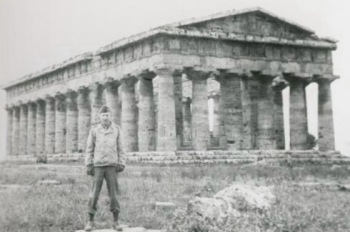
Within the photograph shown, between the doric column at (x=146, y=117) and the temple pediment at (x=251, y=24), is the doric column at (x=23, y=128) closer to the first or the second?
the doric column at (x=146, y=117)

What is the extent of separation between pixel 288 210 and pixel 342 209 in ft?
4.49

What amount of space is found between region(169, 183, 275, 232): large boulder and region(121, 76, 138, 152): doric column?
85.3 ft

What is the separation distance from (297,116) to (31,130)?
26859 mm

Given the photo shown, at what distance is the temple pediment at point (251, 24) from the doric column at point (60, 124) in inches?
672

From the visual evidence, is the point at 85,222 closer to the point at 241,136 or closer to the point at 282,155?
the point at 282,155

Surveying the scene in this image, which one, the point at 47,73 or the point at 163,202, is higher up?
the point at 47,73

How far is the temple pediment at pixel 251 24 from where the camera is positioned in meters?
35.0

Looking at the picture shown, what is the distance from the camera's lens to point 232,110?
118 ft

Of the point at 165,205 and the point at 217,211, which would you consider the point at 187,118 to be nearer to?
the point at 165,205

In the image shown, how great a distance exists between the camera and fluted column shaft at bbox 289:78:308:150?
37.7 m

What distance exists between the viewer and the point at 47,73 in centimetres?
4975

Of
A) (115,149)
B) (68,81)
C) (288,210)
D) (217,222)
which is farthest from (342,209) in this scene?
(68,81)

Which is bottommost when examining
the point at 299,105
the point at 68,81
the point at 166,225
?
the point at 166,225

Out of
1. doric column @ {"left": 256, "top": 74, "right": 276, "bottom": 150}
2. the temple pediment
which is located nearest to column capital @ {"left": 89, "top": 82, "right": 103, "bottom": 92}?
the temple pediment
